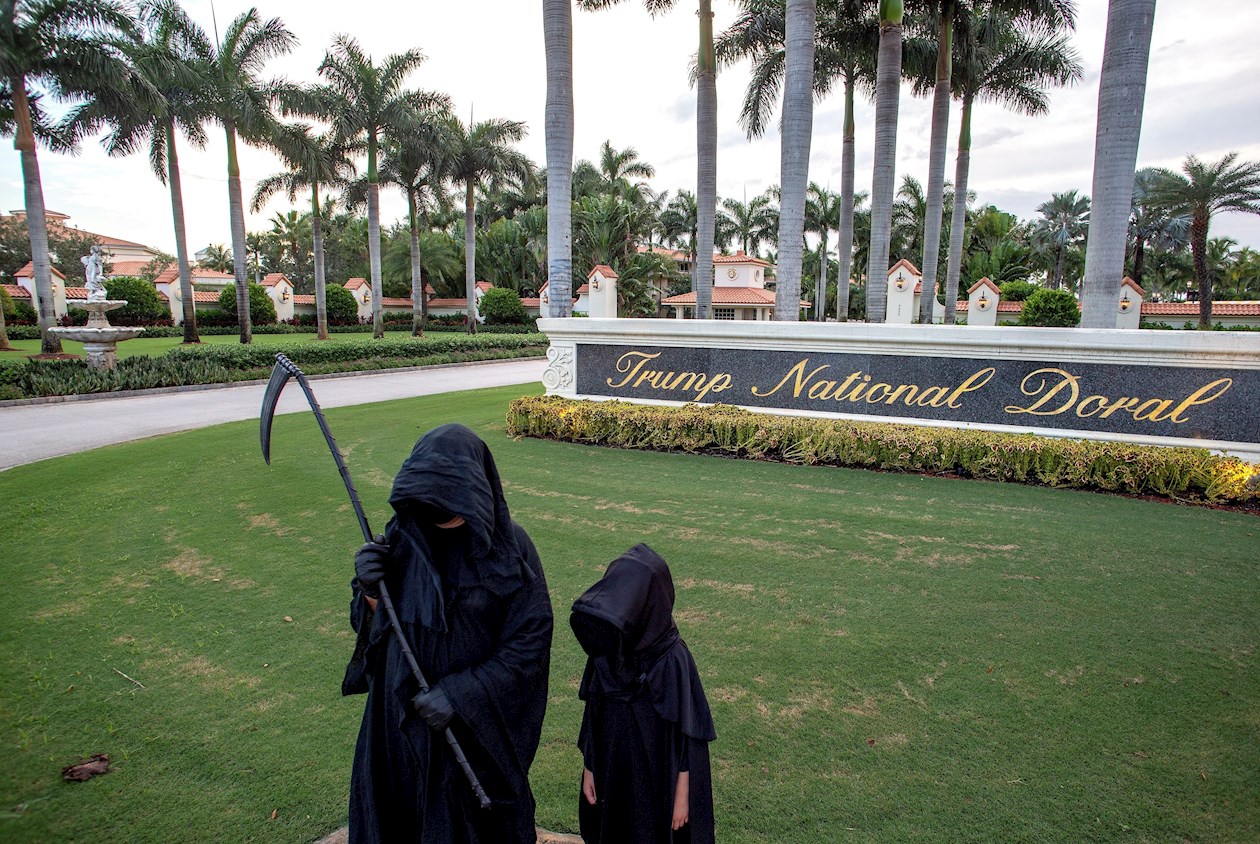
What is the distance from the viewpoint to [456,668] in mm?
2035

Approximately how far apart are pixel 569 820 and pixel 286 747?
1.42m

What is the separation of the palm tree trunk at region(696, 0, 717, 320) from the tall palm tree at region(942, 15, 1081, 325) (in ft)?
29.4

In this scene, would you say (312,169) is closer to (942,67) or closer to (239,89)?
(239,89)

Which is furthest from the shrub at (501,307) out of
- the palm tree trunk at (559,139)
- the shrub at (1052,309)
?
the palm tree trunk at (559,139)

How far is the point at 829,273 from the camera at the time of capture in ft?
197

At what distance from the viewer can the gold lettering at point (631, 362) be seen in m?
10.3

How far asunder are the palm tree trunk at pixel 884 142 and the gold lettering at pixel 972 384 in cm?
1068

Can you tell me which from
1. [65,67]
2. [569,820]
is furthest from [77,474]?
[65,67]

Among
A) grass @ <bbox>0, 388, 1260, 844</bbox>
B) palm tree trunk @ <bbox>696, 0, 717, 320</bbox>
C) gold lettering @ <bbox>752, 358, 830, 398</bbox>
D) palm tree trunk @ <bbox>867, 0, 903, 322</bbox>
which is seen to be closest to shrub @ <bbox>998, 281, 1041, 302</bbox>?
palm tree trunk @ <bbox>867, 0, 903, 322</bbox>

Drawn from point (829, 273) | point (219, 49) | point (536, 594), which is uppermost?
point (219, 49)

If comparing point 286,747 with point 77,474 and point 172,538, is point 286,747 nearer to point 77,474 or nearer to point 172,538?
point 172,538

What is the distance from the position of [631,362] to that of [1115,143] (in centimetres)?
687

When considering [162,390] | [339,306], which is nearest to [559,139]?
[162,390]

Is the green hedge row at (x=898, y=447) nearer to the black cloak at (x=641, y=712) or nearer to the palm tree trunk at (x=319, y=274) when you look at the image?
the black cloak at (x=641, y=712)
